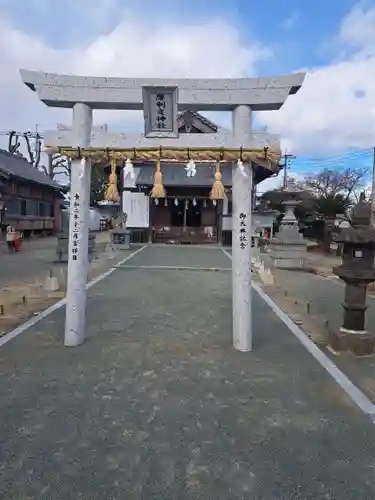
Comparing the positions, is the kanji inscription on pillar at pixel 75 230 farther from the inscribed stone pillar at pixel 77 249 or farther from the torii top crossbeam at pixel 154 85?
the torii top crossbeam at pixel 154 85

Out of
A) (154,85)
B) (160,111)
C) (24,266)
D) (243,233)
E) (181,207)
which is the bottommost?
(24,266)

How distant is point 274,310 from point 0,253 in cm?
1483

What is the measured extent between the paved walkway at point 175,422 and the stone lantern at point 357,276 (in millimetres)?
647

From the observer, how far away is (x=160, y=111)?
5.46 metres

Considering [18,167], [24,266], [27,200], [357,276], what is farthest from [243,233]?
[18,167]

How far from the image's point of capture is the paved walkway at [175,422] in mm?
2756

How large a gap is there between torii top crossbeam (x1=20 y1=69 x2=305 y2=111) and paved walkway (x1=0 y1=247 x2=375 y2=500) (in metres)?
3.26

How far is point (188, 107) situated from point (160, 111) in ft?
1.34

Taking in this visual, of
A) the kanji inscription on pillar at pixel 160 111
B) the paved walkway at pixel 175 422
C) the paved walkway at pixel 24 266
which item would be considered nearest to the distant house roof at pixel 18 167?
the paved walkway at pixel 24 266

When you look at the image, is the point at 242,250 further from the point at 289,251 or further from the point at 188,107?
the point at 289,251

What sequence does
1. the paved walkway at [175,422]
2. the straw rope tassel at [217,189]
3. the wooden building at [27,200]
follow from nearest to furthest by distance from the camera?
1. the paved walkway at [175,422]
2. the straw rope tassel at [217,189]
3. the wooden building at [27,200]

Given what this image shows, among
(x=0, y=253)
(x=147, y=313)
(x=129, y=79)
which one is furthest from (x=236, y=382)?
(x=0, y=253)

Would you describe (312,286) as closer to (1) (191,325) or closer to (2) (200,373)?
(1) (191,325)

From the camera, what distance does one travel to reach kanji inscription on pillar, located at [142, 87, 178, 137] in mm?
5422
